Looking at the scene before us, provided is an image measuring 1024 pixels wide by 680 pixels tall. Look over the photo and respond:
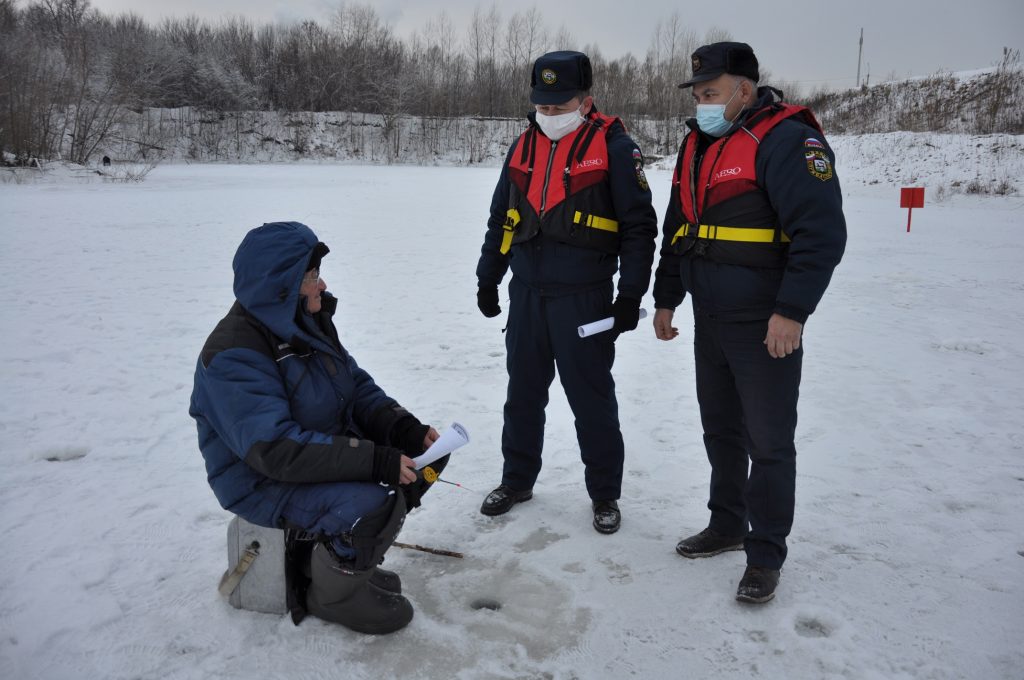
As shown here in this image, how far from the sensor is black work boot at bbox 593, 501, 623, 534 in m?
3.22

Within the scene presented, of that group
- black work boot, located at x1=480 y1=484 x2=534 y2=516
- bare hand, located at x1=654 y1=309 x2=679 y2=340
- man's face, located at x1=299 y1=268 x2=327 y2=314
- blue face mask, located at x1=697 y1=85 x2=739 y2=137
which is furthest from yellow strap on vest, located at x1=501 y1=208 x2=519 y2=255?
black work boot, located at x1=480 y1=484 x2=534 y2=516

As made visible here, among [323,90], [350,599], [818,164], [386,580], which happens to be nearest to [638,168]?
[818,164]

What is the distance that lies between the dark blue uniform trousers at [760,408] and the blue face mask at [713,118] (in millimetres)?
708

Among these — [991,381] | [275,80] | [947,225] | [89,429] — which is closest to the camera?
[89,429]

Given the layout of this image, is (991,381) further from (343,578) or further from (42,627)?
(42,627)

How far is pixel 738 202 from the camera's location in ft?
8.63

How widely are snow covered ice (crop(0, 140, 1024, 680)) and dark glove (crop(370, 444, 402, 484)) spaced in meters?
0.61

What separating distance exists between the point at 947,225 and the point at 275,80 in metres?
46.9

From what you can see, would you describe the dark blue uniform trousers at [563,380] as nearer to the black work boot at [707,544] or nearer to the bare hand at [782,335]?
the black work boot at [707,544]

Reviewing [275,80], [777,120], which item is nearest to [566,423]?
[777,120]

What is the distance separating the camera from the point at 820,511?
11.1 feet

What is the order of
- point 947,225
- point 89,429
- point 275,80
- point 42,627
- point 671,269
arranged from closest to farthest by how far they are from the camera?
point 42,627 < point 671,269 < point 89,429 < point 947,225 < point 275,80

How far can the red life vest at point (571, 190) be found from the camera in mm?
3098

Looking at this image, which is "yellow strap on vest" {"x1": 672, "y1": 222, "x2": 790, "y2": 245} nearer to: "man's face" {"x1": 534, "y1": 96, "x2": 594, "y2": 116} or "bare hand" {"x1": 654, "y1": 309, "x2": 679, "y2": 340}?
"bare hand" {"x1": 654, "y1": 309, "x2": 679, "y2": 340}
